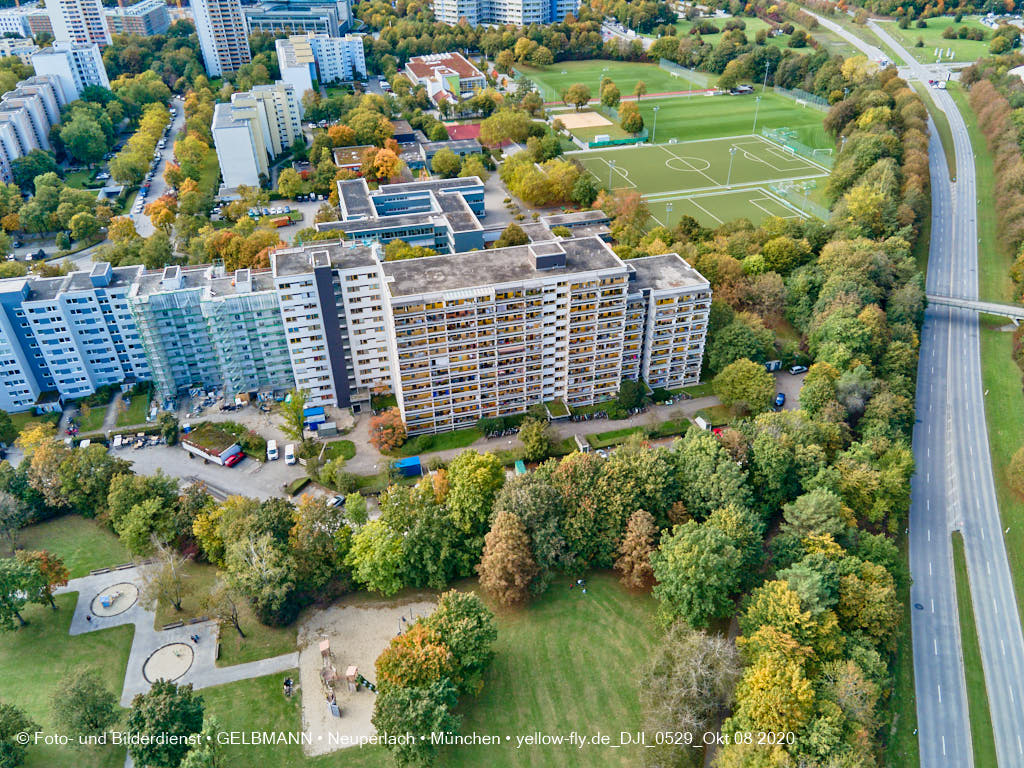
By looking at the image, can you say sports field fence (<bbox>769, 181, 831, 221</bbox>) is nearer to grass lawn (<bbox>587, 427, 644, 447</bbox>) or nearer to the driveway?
grass lawn (<bbox>587, 427, 644, 447</bbox>)

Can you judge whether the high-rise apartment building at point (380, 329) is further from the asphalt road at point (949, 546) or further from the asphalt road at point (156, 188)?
the asphalt road at point (156, 188)

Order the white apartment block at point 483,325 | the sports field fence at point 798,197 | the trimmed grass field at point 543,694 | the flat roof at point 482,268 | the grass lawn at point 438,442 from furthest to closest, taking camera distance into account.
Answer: the sports field fence at point 798,197 → the grass lawn at point 438,442 → the flat roof at point 482,268 → the white apartment block at point 483,325 → the trimmed grass field at point 543,694

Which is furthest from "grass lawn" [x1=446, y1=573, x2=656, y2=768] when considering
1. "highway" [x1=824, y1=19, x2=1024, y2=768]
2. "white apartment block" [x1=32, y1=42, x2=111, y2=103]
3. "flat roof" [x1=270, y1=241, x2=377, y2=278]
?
"white apartment block" [x1=32, y1=42, x2=111, y2=103]

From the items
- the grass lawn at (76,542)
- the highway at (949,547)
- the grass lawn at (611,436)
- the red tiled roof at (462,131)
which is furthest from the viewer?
the red tiled roof at (462,131)

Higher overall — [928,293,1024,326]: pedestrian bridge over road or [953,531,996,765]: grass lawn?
[928,293,1024,326]: pedestrian bridge over road

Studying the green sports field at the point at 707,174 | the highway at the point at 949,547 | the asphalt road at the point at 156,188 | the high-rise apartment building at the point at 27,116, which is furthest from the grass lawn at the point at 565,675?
the high-rise apartment building at the point at 27,116

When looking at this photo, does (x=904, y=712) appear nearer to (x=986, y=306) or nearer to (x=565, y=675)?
(x=565, y=675)
